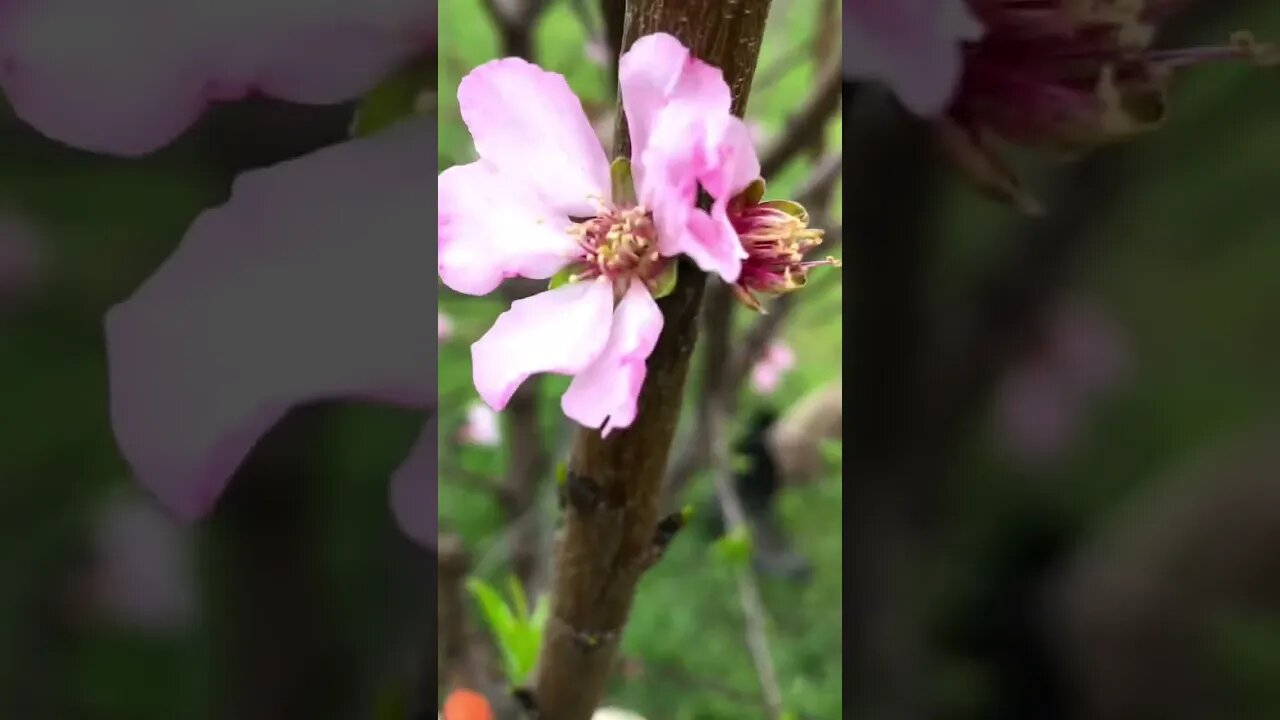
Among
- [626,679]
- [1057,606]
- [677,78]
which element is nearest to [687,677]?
[626,679]

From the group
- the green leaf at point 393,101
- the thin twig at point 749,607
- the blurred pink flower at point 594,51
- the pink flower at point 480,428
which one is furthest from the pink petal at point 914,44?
the pink flower at point 480,428

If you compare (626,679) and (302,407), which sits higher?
(302,407)

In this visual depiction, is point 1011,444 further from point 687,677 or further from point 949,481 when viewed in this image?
point 687,677

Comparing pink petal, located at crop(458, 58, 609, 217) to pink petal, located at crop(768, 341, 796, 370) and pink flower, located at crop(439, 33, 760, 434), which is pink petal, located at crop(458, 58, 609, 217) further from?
pink petal, located at crop(768, 341, 796, 370)

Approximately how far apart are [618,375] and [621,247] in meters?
0.03

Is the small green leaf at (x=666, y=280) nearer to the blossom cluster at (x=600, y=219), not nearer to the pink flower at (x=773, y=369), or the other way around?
the blossom cluster at (x=600, y=219)

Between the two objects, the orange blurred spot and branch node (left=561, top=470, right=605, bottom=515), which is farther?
the orange blurred spot

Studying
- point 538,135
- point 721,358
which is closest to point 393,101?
point 538,135

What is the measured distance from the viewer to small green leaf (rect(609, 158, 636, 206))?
0.18m

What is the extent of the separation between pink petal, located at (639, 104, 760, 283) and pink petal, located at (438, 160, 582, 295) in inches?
1.1

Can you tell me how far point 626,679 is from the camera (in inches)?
26.9

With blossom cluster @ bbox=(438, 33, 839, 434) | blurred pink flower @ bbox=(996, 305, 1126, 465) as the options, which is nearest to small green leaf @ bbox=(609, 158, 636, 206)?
blossom cluster @ bbox=(438, 33, 839, 434)

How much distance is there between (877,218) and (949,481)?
0.07 m

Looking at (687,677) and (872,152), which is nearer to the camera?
(872,152)
